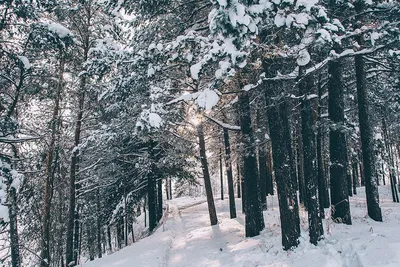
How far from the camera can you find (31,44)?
8727 mm

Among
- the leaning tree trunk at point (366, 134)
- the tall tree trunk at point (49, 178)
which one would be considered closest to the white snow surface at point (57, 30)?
the tall tree trunk at point (49, 178)

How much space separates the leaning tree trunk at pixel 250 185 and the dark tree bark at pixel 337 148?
101 inches

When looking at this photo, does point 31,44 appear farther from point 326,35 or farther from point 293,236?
point 293,236

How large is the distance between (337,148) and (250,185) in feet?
11.0

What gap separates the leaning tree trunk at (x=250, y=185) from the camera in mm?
10406

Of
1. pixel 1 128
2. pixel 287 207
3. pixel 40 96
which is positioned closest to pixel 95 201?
pixel 40 96

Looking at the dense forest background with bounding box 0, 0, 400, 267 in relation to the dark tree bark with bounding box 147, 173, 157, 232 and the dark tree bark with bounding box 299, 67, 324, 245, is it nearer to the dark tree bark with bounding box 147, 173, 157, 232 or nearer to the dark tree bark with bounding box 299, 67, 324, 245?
the dark tree bark with bounding box 299, 67, 324, 245

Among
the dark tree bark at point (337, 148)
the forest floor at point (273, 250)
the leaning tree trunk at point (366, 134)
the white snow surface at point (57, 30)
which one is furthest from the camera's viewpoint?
the leaning tree trunk at point (366, 134)

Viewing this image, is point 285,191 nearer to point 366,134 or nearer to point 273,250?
point 273,250

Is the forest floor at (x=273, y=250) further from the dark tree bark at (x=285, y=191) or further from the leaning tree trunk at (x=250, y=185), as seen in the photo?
the leaning tree trunk at (x=250, y=185)

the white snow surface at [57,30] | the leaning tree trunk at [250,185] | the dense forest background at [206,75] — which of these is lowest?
the leaning tree trunk at [250,185]

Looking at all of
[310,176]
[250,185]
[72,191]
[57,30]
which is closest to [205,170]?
[250,185]

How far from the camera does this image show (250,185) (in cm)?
1048

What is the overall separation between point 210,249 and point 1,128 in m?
7.68
